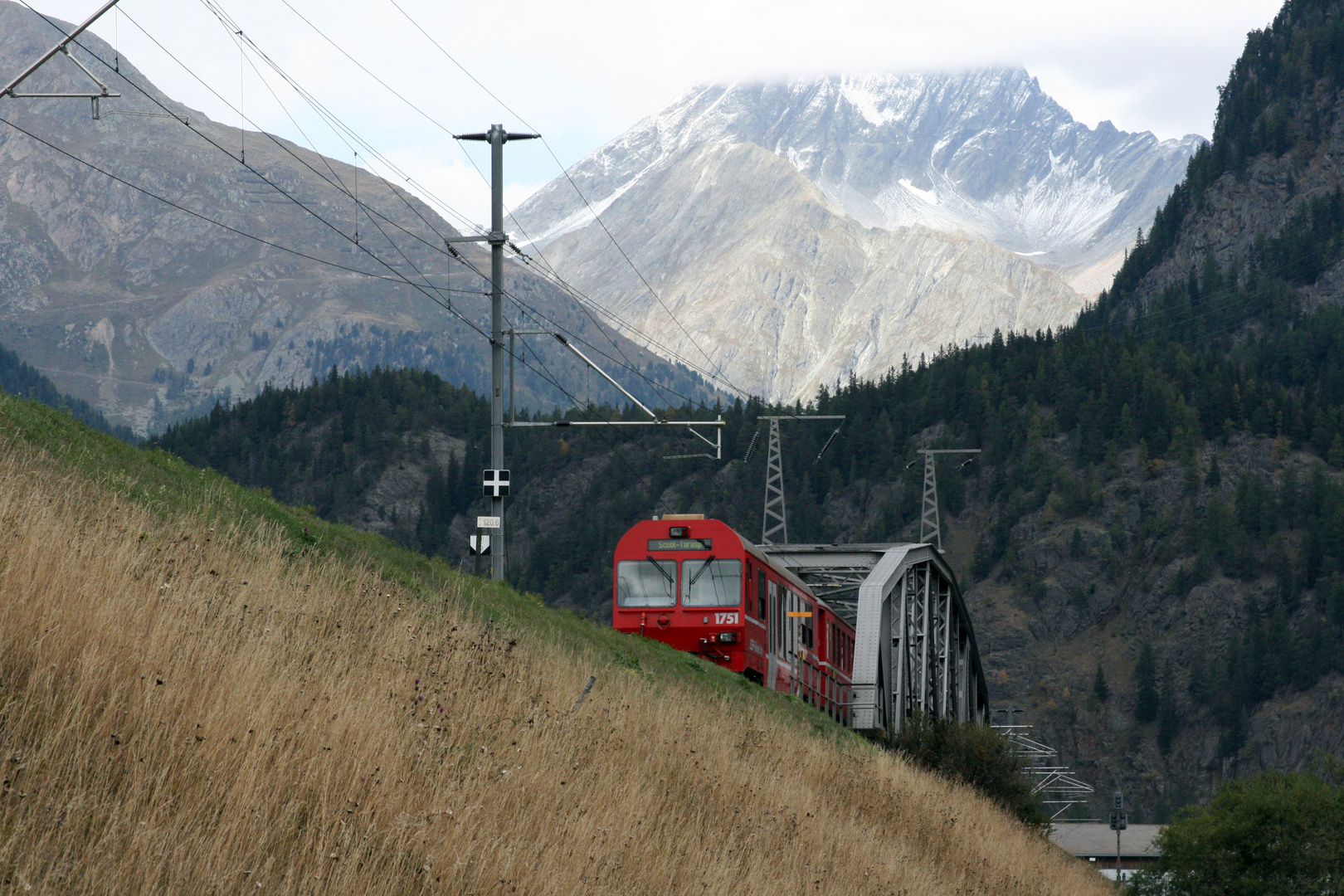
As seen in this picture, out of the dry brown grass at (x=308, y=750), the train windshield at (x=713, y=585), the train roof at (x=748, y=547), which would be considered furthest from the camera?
the train roof at (x=748, y=547)

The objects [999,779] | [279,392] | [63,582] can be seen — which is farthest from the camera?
[279,392]

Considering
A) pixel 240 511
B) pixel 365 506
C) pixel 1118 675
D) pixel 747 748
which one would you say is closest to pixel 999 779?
pixel 747 748

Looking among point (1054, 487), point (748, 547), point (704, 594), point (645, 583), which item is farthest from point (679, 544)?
point (1054, 487)

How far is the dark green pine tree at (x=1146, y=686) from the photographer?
431ft

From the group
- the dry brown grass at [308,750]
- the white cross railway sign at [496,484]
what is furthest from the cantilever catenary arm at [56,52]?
the white cross railway sign at [496,484]

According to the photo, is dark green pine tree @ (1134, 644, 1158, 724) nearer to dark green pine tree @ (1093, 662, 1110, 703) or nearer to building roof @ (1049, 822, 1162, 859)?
dark green pine tree @ (1093, 662, 1110, 703)

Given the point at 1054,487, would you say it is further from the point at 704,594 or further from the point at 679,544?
the point at 704,594

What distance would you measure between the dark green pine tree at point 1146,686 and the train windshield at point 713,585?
4593 inches

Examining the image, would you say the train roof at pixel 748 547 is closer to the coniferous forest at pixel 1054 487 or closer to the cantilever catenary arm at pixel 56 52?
the cantilever catenary arm at pixel 56 52

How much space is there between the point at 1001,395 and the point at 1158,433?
837 inches

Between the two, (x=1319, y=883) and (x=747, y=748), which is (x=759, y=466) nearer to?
(x=1319, y=883)

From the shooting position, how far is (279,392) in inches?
7835

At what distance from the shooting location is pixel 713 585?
26.2 meters

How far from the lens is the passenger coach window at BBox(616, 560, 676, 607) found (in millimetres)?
26594
